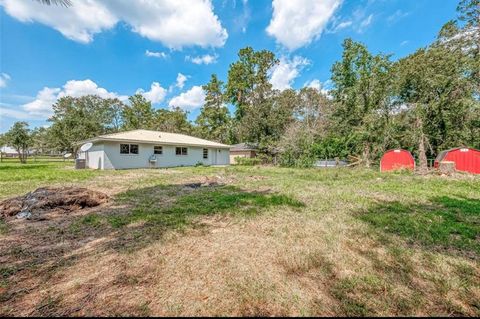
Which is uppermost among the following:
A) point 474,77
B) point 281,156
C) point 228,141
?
point 474,77

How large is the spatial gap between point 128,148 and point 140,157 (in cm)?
105

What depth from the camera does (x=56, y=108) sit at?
3528 centimetres

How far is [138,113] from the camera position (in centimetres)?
4019

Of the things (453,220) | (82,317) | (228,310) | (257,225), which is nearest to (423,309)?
(228,310)

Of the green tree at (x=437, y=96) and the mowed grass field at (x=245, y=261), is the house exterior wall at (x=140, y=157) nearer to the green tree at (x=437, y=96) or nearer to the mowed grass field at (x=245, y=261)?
the mowed grass field at (x=245, y=261)

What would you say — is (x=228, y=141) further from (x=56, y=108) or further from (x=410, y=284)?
(x=410, y=284)

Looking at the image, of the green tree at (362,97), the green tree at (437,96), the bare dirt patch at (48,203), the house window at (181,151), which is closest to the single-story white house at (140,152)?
the house window at (181,151)

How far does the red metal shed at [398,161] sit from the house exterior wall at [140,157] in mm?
14281

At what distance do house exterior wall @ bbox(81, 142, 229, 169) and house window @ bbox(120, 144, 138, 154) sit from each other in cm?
22

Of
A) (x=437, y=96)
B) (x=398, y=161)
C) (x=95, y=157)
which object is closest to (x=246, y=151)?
(x=95, y=157)

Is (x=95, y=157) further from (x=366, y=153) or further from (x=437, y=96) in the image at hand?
(x=437, y=96)

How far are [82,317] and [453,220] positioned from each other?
6052 mm

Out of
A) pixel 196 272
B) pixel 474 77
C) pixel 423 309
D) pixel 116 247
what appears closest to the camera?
pixel 423 309

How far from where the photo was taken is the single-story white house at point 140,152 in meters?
14.7
